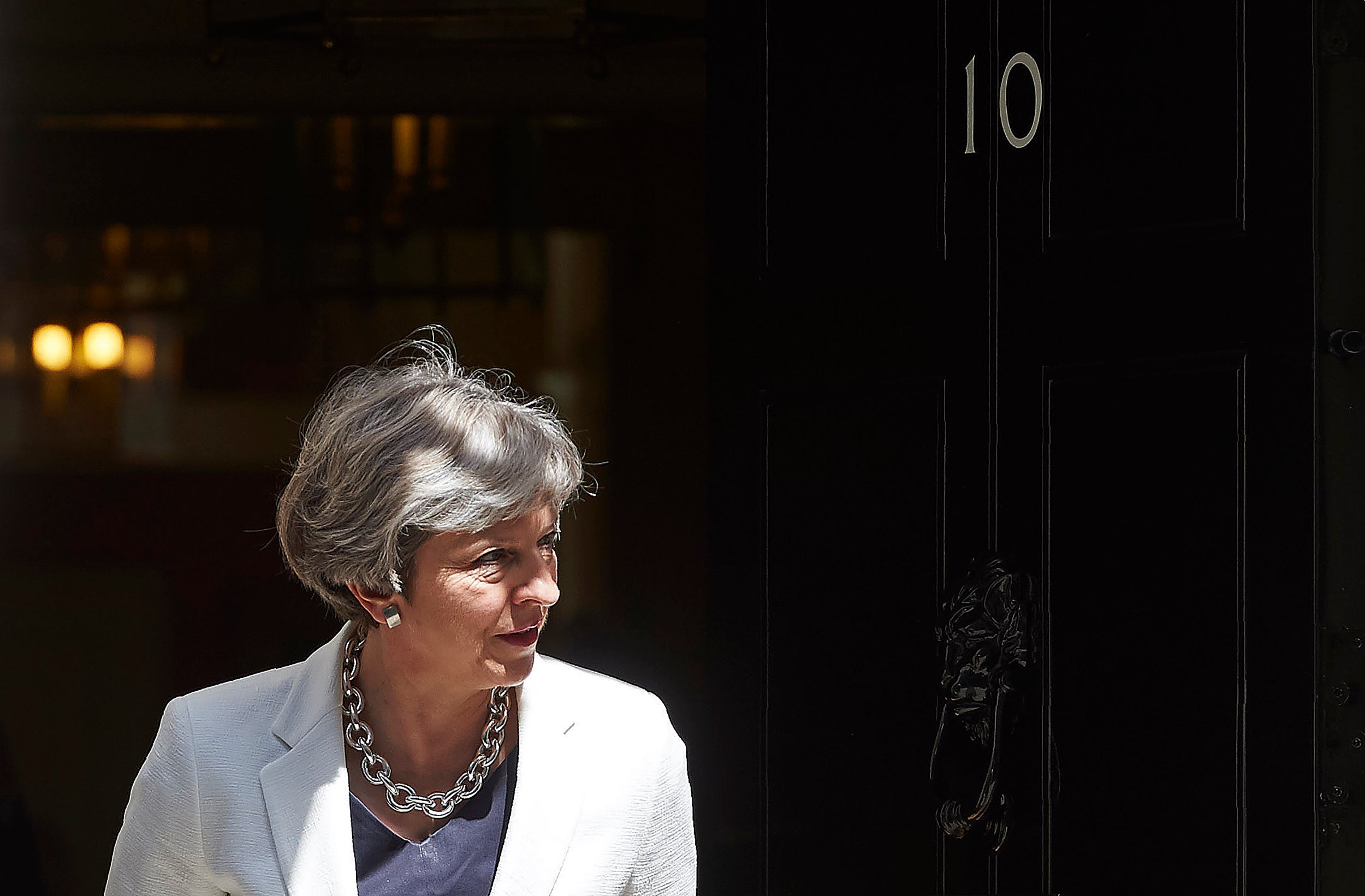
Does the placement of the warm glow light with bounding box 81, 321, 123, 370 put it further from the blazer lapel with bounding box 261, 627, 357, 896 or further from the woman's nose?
the woman's nose

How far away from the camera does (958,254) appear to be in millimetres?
2660

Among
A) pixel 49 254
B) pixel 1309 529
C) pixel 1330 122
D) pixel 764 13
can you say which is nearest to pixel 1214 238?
pixel 1330 122

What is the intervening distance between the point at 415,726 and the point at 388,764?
0.06 meters

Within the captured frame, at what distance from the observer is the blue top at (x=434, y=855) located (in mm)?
1972

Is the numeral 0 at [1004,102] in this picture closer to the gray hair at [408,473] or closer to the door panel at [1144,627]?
the door panel at [1144,627]

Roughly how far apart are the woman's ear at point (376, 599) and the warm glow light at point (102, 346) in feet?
5.73

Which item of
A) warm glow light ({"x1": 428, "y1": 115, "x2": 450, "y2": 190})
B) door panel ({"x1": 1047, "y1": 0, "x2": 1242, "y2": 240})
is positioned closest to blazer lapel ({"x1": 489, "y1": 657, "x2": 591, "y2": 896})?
door panel ({"x1": 1047, "y1": 0, "x2": 1242, "y2": 240})

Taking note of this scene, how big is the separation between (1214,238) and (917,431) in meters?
0.71

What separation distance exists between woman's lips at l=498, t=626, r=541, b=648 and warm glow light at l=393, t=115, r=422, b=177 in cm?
188

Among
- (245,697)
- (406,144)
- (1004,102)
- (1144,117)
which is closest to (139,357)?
(406,144)

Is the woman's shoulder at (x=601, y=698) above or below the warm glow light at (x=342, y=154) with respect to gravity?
below

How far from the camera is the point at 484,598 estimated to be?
76.3 inches

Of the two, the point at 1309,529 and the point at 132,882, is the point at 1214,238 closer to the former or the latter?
the point at 1309,529

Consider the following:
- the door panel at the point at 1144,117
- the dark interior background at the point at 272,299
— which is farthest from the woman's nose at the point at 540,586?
the dark interior background at the point at 272,299
